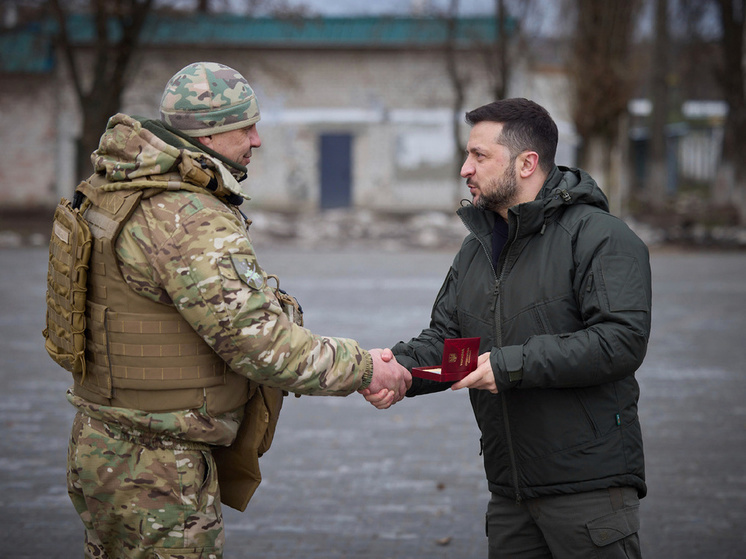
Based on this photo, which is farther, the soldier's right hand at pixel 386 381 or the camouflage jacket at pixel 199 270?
the soldier's right hand at pixel 386 381

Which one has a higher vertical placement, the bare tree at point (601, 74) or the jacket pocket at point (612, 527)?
the bare tree at point (601, 74)

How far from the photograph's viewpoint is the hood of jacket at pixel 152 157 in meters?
2.95

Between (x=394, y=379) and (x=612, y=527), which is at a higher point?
(x=394, y=379)

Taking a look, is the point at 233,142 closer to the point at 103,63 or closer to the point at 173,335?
the point at 173,335

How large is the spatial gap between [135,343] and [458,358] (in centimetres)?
109

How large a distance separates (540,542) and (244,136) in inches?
72.8

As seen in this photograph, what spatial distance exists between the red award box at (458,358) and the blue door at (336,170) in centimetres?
2708

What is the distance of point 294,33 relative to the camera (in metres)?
29.9

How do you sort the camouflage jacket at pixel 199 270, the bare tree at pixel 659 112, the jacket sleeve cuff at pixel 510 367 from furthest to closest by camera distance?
the bare tree at pixel 659 112 → the jacket sleeve cuff at pixel 510 367 → the camouflage jacket at pixel 199 270

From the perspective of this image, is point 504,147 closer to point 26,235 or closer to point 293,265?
point 293,265

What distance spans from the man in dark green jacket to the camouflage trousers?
0.98m

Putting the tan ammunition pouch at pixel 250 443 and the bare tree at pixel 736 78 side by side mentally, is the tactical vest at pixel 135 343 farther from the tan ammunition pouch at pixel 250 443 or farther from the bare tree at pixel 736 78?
the bare tree at pixel 736 78

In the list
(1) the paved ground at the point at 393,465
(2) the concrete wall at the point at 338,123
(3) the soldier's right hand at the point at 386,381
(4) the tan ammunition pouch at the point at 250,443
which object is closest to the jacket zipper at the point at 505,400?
(3) the soldier's right hand at the point at 386,381

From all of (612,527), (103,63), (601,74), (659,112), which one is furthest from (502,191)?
(659,112)
